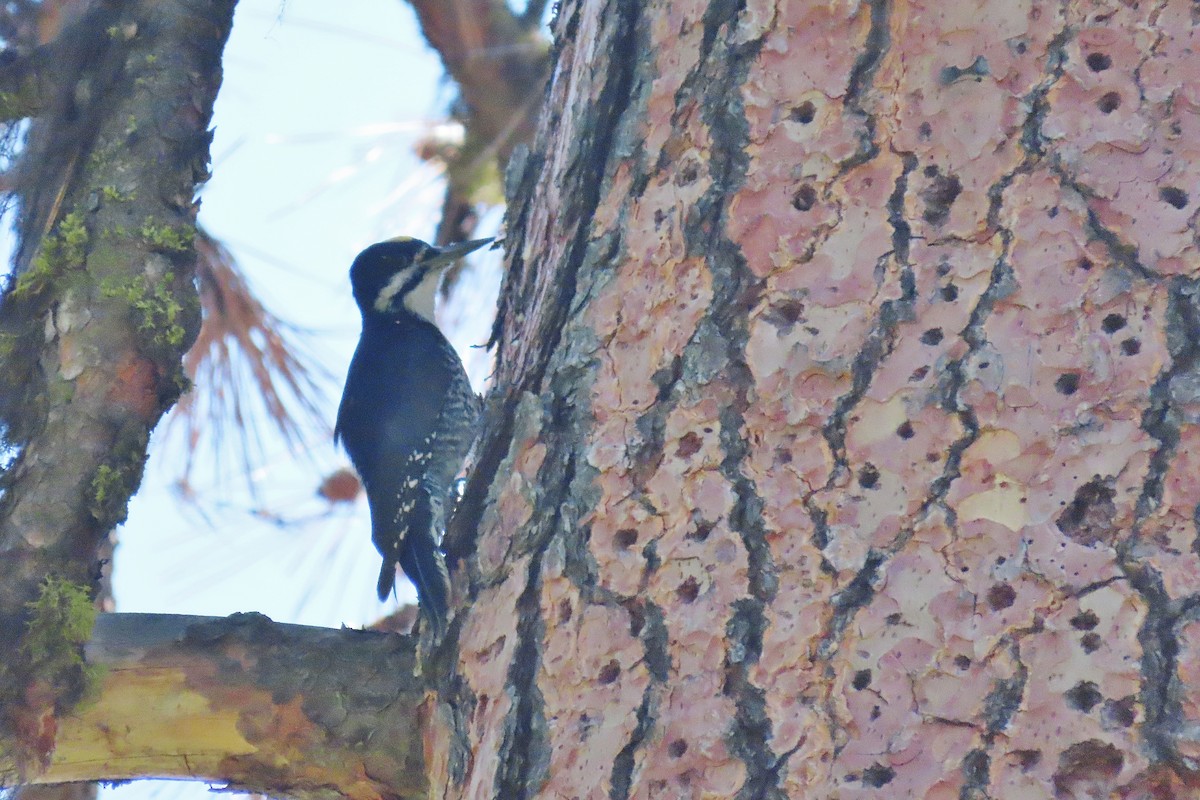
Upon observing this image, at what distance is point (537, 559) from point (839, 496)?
A: 1.51 feet

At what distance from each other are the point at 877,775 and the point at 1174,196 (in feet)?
2.70

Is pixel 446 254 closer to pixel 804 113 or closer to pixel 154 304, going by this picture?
pixel 154 304

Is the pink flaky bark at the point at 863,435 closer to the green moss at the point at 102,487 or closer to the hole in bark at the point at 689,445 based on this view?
the hole in bark at the point at 689,445

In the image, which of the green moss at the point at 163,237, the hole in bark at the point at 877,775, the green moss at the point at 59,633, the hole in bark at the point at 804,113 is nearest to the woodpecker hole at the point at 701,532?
the hole in bark at the point at 877,775

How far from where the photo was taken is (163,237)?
244cm

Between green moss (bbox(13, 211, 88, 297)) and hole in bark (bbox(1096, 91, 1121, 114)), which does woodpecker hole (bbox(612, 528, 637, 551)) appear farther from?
green moss (bbox(13, 211, 88, 297))

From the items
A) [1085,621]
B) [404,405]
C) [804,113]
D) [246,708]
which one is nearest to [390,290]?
[404,405]

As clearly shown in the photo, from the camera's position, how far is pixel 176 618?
7.18 ft

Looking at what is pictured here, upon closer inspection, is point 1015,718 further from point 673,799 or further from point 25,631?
point 25,631

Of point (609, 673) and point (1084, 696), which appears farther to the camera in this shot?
point (609, 673)

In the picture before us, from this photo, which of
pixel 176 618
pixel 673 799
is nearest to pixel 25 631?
pixel 176 618

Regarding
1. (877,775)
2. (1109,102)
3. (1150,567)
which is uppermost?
(1109,102)

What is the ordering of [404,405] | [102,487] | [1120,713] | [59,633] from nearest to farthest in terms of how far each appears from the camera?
1. [1120,713]
2. [59,633]
3. [102,487]
4. [404,405]

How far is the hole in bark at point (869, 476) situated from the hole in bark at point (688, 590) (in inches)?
10.0
